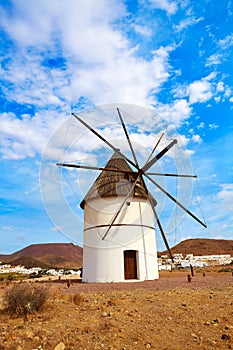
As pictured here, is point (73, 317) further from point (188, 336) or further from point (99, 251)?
point (99, 251)

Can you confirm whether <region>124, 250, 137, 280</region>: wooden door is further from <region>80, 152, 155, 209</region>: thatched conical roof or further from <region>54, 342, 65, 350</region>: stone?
<region>54, 342, 65, 350</region>: stone

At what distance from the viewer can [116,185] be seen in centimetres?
1867

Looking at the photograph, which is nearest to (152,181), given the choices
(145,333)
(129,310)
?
(129,310)

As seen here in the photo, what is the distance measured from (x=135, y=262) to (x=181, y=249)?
63706mm

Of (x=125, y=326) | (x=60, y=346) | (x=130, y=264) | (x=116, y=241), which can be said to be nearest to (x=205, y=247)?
(x=130, y=264)

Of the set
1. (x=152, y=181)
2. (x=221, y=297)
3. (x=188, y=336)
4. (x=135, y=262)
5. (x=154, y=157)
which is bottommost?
(x=188, y=336)

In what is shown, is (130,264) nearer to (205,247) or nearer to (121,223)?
(121,223)

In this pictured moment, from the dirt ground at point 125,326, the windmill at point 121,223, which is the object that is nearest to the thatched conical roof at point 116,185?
the windmill at point 121,223

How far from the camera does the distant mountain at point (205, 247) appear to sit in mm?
73250

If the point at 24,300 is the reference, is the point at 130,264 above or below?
above

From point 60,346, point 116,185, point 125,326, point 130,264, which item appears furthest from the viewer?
point 116,185

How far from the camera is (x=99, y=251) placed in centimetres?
1806

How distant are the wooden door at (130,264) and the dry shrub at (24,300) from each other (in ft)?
34.9

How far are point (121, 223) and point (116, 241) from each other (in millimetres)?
1144
